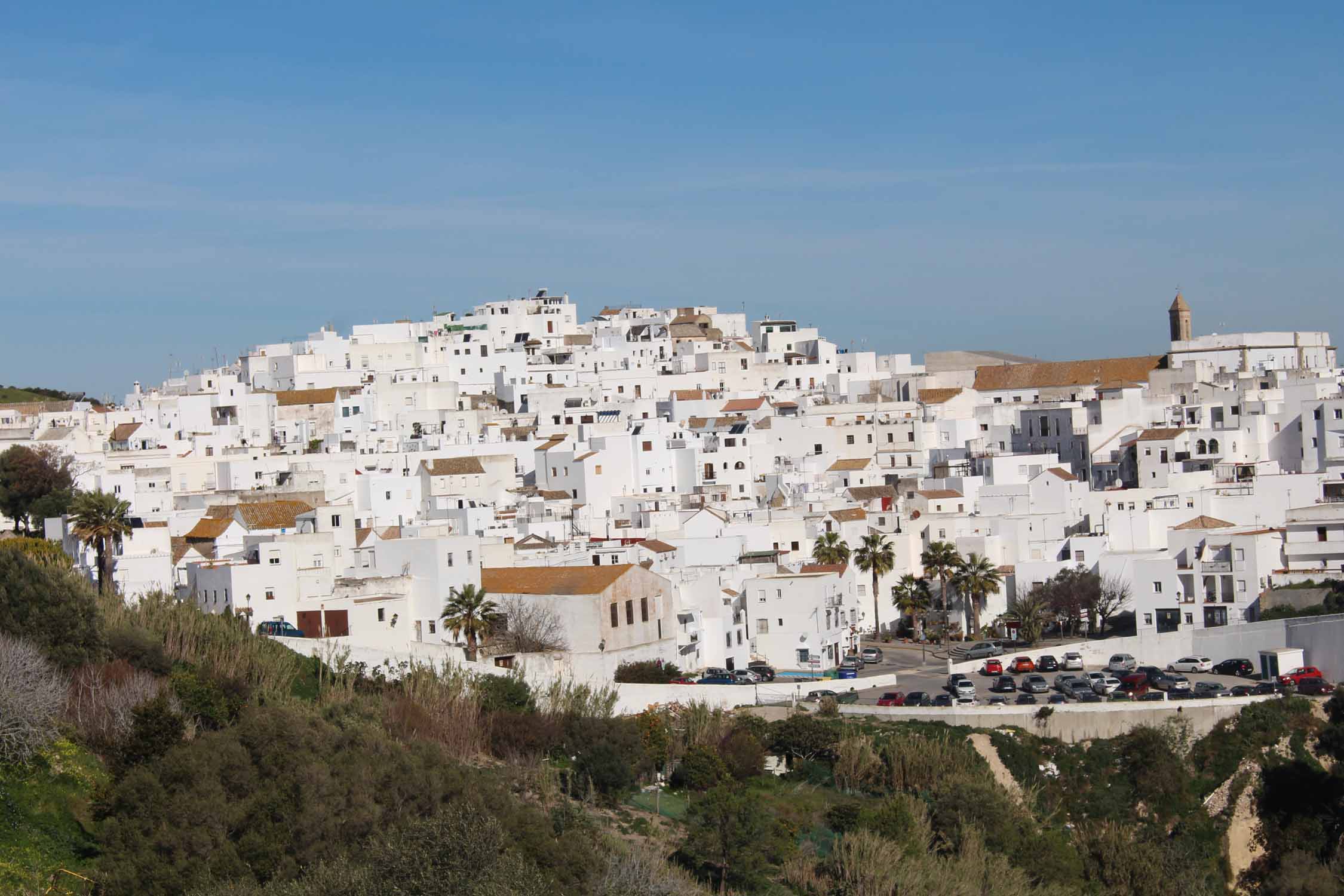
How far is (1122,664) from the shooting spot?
136ft

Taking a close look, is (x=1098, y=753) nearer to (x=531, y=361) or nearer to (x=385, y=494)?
(x=385, y=494)

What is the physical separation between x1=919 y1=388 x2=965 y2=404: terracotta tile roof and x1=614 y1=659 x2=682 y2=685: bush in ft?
103

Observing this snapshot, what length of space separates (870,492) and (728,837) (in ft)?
101

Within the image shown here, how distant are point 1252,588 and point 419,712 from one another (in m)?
22.9

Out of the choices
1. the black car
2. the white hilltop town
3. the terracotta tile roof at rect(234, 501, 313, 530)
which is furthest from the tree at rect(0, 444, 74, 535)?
the black car

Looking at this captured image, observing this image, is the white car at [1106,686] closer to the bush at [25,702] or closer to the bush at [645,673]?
the bush at [645,673]

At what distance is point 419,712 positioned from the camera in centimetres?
3133

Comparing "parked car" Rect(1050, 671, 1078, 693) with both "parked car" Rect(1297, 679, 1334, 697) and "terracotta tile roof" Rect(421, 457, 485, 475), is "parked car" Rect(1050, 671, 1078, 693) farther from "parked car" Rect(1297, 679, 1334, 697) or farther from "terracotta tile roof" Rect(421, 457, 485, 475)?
"terracotta tile roof" Rect(421, 457, 485, 475)

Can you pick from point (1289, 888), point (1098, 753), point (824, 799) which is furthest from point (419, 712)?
point (1289, 888)

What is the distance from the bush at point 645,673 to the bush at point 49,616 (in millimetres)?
10806

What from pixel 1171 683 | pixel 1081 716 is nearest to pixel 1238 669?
pixel 1171 683

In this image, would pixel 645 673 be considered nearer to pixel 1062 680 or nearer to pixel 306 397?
pixel 1062 680

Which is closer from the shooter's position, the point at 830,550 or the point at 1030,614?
the point at 1030,614

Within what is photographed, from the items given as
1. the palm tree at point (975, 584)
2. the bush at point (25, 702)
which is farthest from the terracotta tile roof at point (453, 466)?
the bush at point (25, 702)
